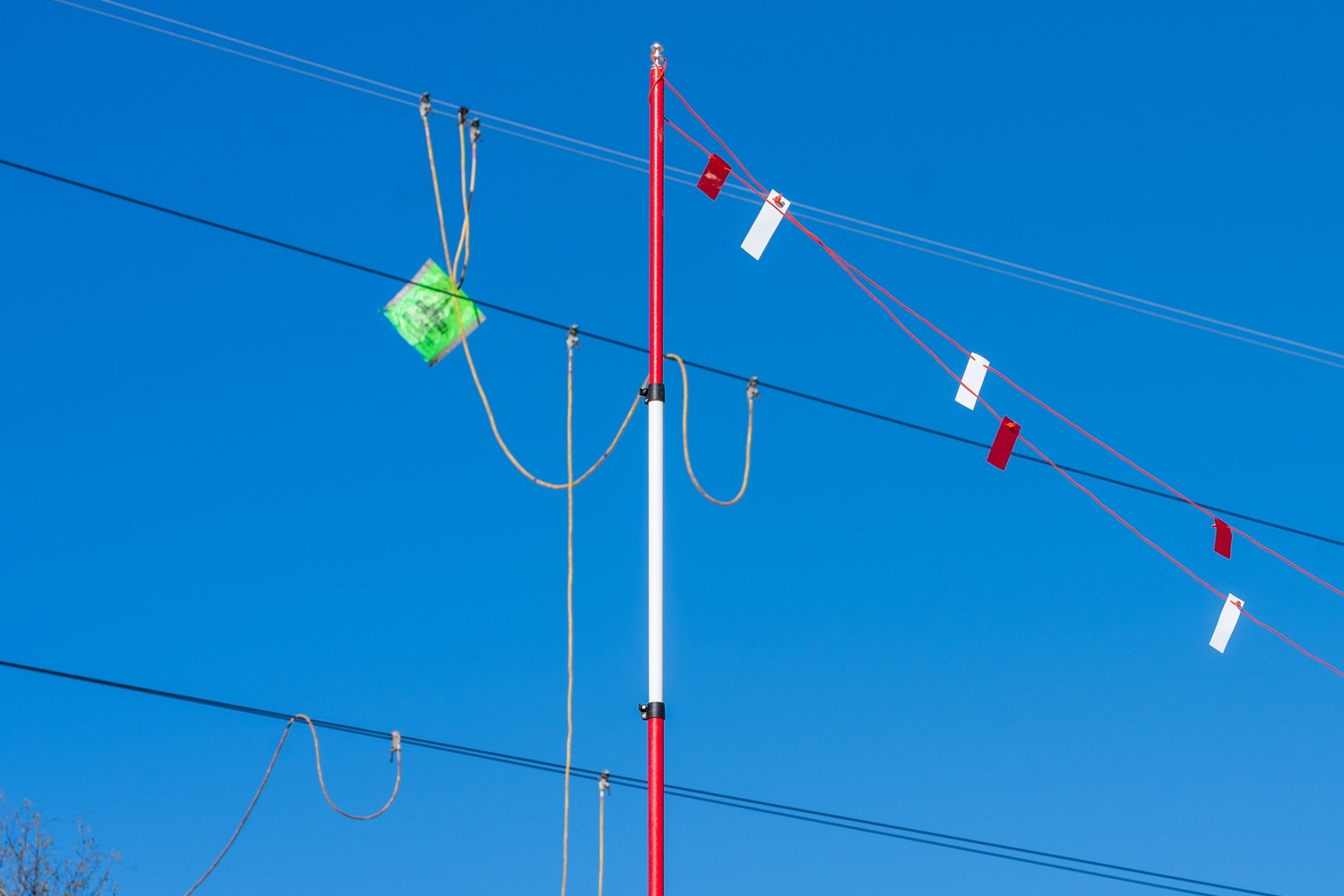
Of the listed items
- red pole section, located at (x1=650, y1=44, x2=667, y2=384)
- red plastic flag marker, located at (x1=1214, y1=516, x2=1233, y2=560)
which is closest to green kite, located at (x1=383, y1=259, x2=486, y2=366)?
red pole section, located at (x1=650, y1=44, x2=667, y2=384)

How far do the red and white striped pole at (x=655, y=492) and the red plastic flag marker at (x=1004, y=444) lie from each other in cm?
392

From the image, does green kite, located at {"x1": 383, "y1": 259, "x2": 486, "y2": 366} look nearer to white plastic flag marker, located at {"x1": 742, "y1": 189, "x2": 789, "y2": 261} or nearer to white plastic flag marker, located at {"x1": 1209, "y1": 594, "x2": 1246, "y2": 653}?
white plastic flag marker, located at {"x1": 742, "y1": 189, "x2": 789, "y2": 261}

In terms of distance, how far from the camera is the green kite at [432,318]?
1276cm

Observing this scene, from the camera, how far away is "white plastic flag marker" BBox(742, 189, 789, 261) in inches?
500

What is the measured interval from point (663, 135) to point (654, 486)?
2.76 meters

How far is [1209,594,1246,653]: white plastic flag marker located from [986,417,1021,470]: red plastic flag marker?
10.2 ft

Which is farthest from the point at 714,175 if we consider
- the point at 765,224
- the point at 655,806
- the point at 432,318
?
the point at 655,806

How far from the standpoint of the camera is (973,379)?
1443 cm

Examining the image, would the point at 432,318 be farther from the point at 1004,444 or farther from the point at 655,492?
the point at 1004,444

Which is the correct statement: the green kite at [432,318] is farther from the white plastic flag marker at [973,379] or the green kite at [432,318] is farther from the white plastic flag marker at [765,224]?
the white plastic flag marker at [973,379]

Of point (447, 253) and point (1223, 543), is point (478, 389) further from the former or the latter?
point (1223, 543)

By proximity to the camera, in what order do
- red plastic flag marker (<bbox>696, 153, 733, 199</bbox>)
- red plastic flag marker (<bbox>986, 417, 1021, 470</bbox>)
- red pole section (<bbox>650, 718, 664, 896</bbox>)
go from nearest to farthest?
red pole section (<bbox>650, 718, 664, 896</bbox>)
red plastic flag marker (<bbox>696, 153, 733, 199</bbox>)
red plastic flag marker (<bbox>986, 417, 1021, 470</bbox>)

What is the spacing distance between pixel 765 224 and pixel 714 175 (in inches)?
20.5

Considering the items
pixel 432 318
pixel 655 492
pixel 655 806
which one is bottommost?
pixel 655 806
